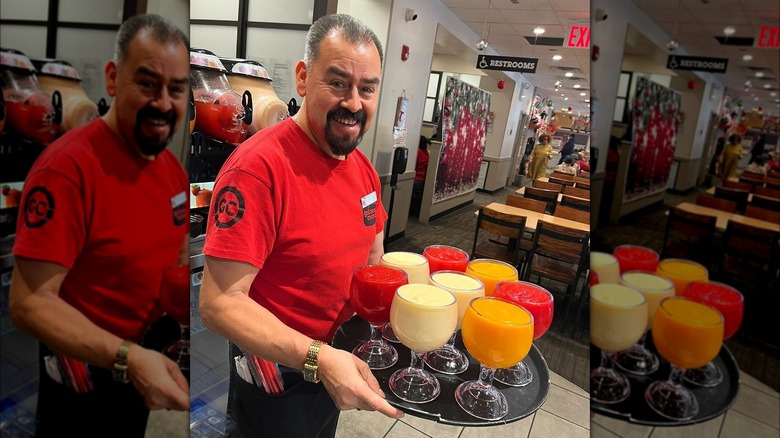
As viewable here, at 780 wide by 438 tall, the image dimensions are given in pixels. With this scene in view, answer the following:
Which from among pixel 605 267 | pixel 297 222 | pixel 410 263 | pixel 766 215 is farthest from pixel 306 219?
pixel 766 215

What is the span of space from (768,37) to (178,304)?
0.71m

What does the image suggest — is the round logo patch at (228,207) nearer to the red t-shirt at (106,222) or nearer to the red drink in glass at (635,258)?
the red t-shirt at (106,222)

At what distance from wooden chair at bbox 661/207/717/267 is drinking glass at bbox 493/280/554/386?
54 centimetres

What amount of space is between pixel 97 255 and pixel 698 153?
2.15ft

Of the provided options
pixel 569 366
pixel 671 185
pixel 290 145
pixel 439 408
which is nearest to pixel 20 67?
pixel 290 145

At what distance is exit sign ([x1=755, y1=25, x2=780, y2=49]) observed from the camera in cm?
32

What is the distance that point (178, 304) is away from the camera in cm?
64

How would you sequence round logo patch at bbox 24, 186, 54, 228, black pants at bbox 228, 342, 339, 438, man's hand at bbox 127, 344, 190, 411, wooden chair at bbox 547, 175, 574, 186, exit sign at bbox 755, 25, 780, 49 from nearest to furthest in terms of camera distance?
1. exit sign at bbox 755, 25, 780, 49
2. round logo patch at bbox 24, 186, 54, 228
3. man's hand at bbox 127, 344, 190, 411
4. wooden chair at bbox 547, 175, 574, 186
5. black pants at bbox 228, 342, 339, 438

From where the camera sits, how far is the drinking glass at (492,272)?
0.97 meters

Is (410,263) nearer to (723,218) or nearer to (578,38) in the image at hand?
(578,38)

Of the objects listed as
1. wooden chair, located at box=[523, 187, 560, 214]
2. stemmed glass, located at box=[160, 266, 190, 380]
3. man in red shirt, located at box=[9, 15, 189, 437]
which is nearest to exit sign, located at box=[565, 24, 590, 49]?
wooden chair, located at box=[523, 187, 560, 214]

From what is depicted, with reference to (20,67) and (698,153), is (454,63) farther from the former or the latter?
(20,67)

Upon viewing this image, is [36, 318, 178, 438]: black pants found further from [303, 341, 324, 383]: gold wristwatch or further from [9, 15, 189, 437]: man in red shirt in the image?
[303, 341, 324, 383]: gold wristwatch

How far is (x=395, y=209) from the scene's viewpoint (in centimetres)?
99
